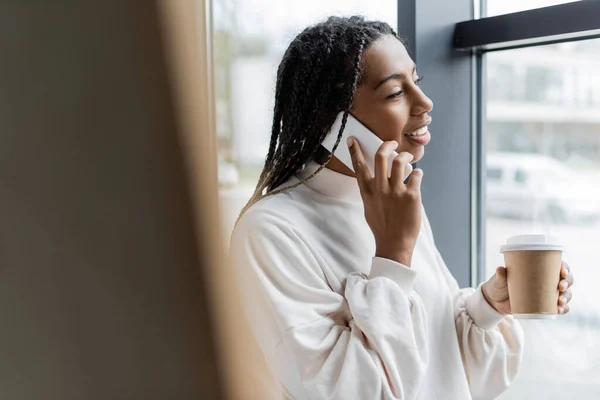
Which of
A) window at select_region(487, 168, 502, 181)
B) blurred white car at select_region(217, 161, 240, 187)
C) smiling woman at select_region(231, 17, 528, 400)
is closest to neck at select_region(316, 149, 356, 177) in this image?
smiling woman at select_region(231, 17, 528, 400)

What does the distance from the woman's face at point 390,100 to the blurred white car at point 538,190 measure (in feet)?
1.58

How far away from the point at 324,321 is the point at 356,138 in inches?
11.6

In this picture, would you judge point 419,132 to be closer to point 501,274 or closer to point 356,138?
point 356,138

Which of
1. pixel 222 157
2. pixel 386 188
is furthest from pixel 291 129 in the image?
pixel 222 157

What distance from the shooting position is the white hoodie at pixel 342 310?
34.4 inches

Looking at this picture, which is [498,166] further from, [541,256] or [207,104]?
[207,104]

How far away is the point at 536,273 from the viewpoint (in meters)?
0.93

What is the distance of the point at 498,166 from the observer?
148cm

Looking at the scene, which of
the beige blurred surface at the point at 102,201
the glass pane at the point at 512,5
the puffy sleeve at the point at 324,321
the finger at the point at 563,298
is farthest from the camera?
the glass pane at the point at 512,5

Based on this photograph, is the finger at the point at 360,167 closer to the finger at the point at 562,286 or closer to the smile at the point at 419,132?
the smile at the point at 419,132

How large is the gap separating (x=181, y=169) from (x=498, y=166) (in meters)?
1.42

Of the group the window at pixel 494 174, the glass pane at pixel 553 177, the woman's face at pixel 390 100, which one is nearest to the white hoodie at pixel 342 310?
the woman's face at pixel 390 100

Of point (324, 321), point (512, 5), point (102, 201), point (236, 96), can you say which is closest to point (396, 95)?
point (324, 321)

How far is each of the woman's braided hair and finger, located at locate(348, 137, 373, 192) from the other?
4cm
